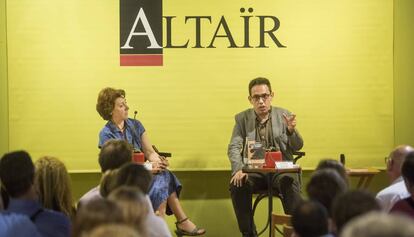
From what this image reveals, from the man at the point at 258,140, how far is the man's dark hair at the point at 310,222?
3267 mm

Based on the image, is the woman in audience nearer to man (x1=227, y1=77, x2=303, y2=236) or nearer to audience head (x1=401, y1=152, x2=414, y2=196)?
audience head (x1=401, y1=152, x2=414, y2=196)

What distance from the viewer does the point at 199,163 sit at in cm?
638

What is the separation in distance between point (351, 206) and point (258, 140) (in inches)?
139

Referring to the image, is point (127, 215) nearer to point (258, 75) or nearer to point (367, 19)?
point (258, 75)

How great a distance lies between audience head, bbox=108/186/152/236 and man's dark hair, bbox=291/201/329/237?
21.7 inches

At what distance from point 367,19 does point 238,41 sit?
3.97 feet

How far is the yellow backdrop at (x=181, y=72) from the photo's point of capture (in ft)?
20.7

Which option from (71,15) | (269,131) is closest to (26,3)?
(71,15)

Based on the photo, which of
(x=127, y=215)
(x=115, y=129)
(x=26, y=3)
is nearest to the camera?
(x=127, y=215)

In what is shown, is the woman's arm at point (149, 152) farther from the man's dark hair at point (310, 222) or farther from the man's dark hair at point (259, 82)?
the man's dark hair at point (310, 222)

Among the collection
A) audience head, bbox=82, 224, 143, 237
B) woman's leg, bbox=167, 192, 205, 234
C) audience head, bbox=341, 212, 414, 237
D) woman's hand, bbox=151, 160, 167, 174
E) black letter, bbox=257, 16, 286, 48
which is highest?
black letter, bbox=257, 16, 286, 48

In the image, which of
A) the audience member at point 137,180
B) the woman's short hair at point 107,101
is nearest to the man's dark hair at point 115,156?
the audience member at point 137,180

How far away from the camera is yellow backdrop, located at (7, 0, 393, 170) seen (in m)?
6.32

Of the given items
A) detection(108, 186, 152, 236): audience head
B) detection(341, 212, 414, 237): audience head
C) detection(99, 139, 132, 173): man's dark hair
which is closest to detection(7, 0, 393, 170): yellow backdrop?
detection(99, 139, 132, 173): man's dark hair
